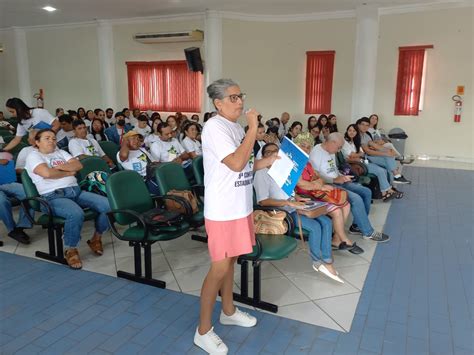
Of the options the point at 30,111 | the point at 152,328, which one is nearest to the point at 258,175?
the point at 152,328

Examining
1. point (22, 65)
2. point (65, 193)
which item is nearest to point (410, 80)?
point (65, 193)

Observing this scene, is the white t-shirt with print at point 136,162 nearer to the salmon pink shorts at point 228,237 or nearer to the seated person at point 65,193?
the seated person at point 65,193

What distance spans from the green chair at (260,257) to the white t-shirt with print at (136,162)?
189 cm

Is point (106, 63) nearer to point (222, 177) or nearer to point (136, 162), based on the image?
point (136, 162)

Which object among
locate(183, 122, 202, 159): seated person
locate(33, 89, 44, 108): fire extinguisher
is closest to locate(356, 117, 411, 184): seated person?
locate(183, 122, 202, 159): seated person

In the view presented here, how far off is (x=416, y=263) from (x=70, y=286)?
8.81 feet

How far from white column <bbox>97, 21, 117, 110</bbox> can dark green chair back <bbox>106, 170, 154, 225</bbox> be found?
8.25 meters

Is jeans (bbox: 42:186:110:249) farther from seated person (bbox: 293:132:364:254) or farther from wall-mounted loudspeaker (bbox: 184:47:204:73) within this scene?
wall-mounted loudspeaker (bbox: 184:47:204:73)

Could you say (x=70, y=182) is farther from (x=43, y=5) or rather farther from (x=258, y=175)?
(x=43, y=5)

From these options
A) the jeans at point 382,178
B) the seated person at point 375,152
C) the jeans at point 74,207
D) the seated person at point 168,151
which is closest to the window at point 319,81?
the seated person at point 375,152

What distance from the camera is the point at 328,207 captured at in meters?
3.30

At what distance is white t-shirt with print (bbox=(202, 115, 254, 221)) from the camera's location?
72.9 inches

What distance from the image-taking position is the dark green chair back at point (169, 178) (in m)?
3.28

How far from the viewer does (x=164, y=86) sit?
10.4 metres
